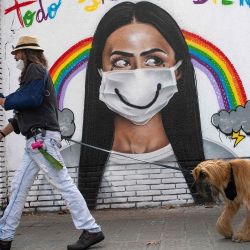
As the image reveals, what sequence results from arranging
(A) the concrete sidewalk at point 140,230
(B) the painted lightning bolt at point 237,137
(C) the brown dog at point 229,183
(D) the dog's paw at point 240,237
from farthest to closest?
(B) the painted lightning bolt at point 237,137 → (A) the concrete sidewalk at point 140,230 → (D) the dog's paw at point 240,237 → (C) the brown dog at point 229,183

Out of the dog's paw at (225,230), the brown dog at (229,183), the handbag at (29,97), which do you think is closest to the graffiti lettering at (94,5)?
the handbag at (29,97)

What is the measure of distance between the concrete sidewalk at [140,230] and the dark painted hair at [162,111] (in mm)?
560

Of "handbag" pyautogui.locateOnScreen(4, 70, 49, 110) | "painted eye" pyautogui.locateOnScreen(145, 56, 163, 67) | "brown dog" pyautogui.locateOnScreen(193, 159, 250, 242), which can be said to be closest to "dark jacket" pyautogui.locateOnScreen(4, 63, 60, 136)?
"handbag" pyautogui.locateOnScreen(4, 70, 49, 110)

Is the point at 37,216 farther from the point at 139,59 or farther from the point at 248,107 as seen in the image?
the point at 248,107

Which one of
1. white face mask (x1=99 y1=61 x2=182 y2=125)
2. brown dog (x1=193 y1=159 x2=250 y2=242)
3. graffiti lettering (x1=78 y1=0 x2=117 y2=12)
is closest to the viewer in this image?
brown dog (x1=193 y1=159 x2=250 y2=242)

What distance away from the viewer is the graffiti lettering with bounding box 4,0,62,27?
8.12 meters

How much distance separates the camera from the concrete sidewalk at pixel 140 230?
582 cm

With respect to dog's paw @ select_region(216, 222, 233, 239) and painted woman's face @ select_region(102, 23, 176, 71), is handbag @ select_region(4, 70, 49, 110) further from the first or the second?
painted woman's face @ select_region(102, 23, 176, 71)

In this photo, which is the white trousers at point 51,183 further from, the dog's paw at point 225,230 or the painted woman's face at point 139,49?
the painted woman's face at point 139,49

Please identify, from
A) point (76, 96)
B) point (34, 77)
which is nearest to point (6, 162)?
point (76, 96)

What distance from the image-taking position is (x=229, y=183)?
5.55 metres

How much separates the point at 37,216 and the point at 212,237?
2928mm

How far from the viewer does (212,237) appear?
6039mm

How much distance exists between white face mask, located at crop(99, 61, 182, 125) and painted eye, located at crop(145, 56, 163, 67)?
0.24 ft
